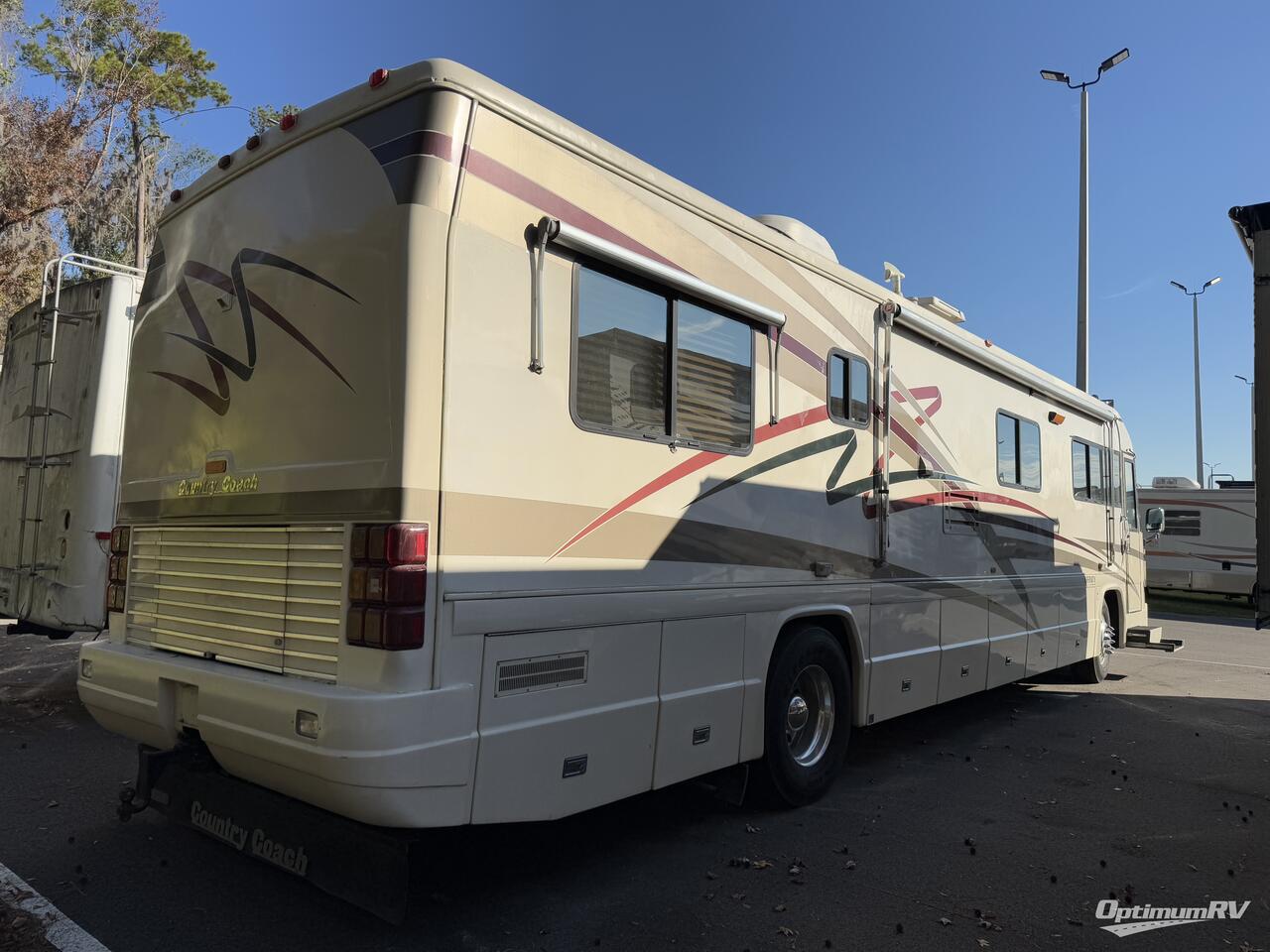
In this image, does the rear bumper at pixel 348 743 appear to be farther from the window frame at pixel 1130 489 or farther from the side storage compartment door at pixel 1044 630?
the window frame at pixel 1130 489

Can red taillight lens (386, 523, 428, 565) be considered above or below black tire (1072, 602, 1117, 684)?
above

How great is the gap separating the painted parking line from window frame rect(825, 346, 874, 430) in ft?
14.1

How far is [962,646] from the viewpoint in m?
A: 6.61

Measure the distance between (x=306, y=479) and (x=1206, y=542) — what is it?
75.8ft

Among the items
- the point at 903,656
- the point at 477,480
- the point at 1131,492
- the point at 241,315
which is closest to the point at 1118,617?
the point at 1131,492

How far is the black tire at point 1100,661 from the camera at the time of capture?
927 cm

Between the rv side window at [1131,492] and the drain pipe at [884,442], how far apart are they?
5576 millimetres

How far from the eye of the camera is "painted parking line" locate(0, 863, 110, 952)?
10.7 feet

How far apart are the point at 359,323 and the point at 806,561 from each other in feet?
9.23

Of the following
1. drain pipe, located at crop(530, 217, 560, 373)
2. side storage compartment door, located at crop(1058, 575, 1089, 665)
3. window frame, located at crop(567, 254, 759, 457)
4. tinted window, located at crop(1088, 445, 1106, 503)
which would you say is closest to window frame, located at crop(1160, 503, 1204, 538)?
tinted window, located at crop(1088, 445, 1106, 503)

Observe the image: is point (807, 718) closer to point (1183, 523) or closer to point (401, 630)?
point (401, 630)

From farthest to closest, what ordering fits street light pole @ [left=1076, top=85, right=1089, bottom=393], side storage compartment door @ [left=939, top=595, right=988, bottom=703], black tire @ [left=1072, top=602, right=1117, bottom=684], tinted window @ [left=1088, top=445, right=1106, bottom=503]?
street light pole @ [left=1076, top=85, right=1089, bottom=393], black tire @ [left=1072, top=602, right=1117, bottom=684], tinted window @ [left=1088, top=445, right=1106, bottom=503], side storage compartment door @ [left=939, top=595, right=988, bottom=703]

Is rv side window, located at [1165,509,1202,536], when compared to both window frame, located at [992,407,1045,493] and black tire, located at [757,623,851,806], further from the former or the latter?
black tire, located at [757,623,851,806]

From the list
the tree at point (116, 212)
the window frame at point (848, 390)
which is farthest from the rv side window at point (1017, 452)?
the tree at point (116, 212)
